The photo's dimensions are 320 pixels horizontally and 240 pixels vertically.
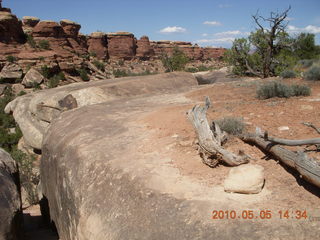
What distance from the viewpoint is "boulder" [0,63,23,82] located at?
27.1 m

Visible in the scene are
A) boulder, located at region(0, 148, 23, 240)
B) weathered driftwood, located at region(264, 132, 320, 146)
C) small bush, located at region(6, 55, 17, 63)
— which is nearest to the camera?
weathered driftwood, located at region(264, 132, 320, 146)

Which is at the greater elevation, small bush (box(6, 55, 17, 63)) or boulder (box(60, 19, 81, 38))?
boulder (box(60, 19, 81, 38))

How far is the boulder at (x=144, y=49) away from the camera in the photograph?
194ft

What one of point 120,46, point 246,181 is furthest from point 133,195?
point 120,46

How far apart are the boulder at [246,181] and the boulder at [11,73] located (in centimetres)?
2822

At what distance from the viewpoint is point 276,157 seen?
371cm

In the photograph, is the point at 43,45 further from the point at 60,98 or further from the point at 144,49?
the point at 144,49

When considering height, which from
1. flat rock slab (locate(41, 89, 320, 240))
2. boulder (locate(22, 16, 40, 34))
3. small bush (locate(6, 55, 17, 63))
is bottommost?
flat rock slab (locate(41, 89, 320, 240))

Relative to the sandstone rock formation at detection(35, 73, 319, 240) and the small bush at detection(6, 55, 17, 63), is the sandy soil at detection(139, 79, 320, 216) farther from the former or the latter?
the small bush at detection(6, 55, 17, 63)

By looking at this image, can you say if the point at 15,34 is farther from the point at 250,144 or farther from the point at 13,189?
the point at 250,144

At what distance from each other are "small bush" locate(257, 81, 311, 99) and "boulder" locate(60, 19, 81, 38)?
41.9 m

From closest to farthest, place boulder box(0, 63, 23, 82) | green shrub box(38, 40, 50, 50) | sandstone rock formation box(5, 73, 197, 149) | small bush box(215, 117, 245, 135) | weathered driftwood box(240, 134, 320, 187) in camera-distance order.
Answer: weathered driftwood box(240, 134, 320, 187)
small bush box(215, 117, 245, 135)
sandstone rock formation box(5, 73, 197, 149)
boulder box(0, 63, 23, 82)
green shrub box(38, 40, 50, 50)

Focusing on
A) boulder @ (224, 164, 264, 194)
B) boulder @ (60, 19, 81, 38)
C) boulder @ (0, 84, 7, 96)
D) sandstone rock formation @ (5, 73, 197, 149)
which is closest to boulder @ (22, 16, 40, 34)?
boulder @ (60, 19, 81, 38)

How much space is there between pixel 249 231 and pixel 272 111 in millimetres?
3930
